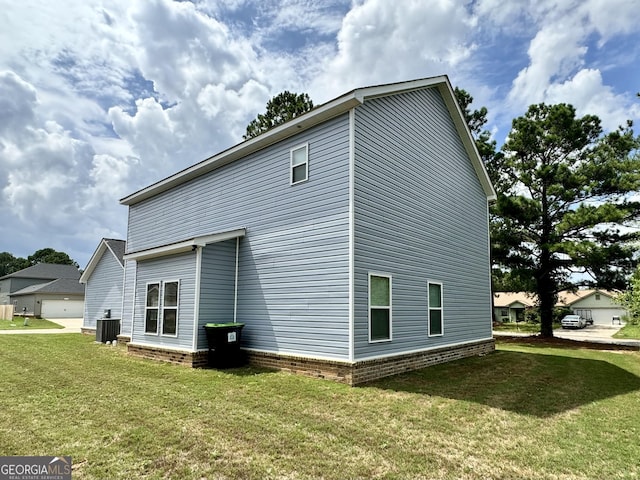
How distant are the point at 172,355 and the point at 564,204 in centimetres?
2069

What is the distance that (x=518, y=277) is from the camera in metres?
21.2

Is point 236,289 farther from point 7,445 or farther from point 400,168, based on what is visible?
point 7,445

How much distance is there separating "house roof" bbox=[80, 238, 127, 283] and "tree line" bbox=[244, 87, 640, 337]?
908 centimetres

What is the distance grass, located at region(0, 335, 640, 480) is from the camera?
3.93 m

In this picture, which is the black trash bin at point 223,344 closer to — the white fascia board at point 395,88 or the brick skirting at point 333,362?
the brick skirting at point 333,362

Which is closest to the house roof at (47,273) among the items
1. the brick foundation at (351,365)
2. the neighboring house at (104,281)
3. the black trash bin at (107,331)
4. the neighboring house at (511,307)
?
the neighboring house at (104,281)

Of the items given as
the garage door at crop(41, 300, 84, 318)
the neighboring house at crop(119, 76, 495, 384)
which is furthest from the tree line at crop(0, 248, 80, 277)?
the neighboring house at crop(119, 76, 495, 384)

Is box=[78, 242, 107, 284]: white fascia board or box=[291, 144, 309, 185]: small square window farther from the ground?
box=[291, 144, 309, 185]: small square window

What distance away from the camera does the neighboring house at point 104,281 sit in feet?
58.5

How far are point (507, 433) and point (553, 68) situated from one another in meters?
14.7

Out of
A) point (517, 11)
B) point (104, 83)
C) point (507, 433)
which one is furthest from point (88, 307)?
point (517, 11)

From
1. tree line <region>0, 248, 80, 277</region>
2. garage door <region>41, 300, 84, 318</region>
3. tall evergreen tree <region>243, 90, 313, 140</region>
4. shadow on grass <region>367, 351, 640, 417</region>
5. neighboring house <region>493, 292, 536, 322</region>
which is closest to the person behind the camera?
shadow on grass <region>367, 351, 640, 417</region>

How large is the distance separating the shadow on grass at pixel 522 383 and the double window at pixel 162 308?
18.4ft

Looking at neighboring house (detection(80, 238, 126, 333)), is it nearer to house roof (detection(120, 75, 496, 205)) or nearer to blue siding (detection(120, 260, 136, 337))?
blue siding (detection(120, 260, 136, 337))
